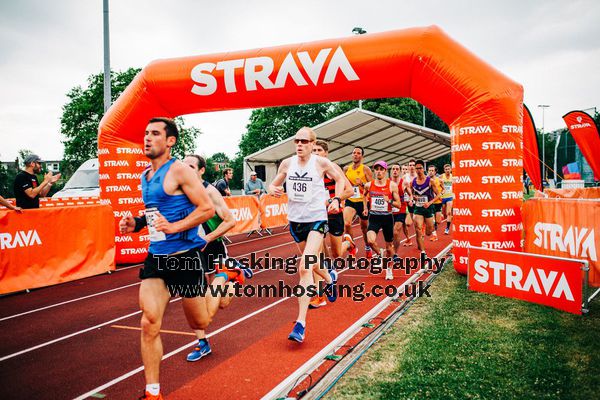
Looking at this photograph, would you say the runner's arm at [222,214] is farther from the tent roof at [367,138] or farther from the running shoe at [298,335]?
the tent roof at [367,138]

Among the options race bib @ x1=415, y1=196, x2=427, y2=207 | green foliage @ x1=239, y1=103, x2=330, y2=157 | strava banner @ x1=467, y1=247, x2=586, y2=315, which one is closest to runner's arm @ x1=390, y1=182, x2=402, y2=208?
strava banner @ x1=467, y1=247, x2=586, y2=315

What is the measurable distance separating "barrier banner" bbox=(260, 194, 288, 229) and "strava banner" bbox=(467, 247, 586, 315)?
10.0m

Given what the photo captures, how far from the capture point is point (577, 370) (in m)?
3.67

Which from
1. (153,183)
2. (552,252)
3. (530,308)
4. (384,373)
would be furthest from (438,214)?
(153,183)

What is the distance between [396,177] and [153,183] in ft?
22.2

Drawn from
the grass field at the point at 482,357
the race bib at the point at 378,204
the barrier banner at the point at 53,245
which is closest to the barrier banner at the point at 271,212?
the barrier banner at the point at 53,245

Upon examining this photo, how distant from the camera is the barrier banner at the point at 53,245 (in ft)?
24.7

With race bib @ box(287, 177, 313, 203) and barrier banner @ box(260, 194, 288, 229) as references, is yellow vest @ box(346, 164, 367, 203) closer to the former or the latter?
race bib @ box(287, 177, 313, 203)

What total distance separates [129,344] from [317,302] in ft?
8.28

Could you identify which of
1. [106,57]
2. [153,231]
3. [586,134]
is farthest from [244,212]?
[586,134]

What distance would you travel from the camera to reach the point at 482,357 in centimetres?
404

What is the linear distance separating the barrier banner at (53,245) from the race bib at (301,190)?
212 inches

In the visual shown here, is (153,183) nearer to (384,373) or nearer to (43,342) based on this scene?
(384,373)

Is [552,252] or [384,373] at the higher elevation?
[552,252]
